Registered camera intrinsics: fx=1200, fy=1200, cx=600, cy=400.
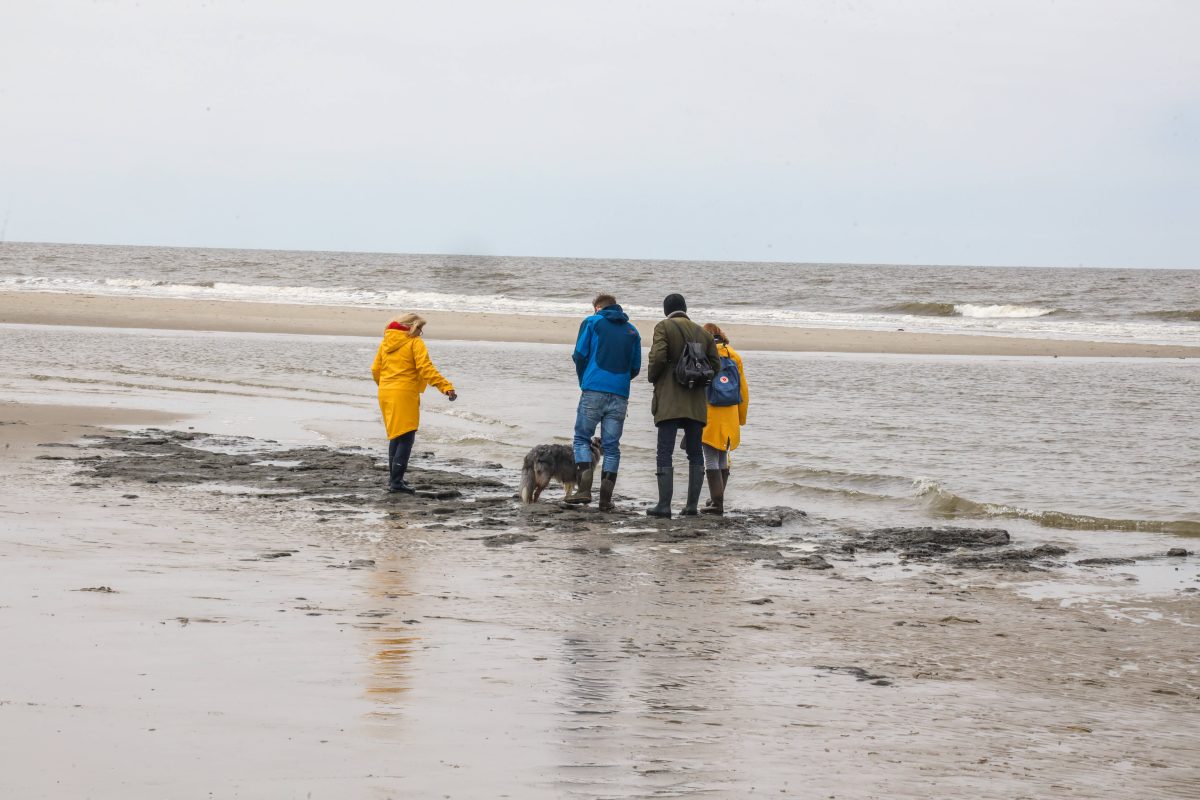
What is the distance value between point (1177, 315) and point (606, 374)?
39.0 m

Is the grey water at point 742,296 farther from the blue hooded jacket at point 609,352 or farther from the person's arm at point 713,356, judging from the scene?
the blue hooded jacket at point 609,352

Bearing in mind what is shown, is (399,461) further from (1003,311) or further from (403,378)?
(1003,311)

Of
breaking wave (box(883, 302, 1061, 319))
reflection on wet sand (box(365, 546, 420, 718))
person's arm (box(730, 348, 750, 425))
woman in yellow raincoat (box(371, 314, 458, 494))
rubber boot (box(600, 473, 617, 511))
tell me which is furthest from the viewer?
breaking wave (box(883, 302, 1061, 319))

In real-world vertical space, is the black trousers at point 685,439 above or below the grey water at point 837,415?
above

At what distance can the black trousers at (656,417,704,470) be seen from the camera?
356 inches

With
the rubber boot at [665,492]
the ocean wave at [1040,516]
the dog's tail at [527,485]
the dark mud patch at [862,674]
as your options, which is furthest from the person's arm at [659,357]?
the dark mud patch at [862,674]

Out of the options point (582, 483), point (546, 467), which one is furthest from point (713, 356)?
point (546, 467)

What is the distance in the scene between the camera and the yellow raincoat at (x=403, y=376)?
384 inches

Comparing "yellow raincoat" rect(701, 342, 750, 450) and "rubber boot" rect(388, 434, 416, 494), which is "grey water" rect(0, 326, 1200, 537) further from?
"rubber boot" rect(388, 434, 416, 494)

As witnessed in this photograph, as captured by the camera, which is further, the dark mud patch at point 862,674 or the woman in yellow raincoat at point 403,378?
the woman in yellow raincoat at point 403,378

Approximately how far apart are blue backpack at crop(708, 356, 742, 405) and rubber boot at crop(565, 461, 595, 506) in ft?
3.56

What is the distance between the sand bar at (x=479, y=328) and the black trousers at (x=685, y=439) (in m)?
18.2

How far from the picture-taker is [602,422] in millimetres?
9242

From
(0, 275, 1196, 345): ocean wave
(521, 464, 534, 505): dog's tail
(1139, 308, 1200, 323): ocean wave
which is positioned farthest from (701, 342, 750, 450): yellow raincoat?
(1139, 308, 1200, 323): ocean wave
